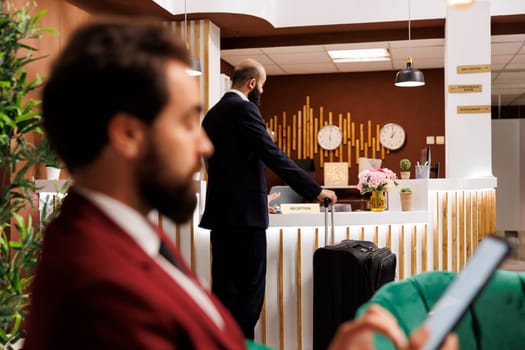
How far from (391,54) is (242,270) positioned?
5940 millimetres

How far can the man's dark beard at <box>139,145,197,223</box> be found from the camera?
76cm

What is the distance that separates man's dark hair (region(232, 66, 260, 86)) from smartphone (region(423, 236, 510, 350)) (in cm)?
273

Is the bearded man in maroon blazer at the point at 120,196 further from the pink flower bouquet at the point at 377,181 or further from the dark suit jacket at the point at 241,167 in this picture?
the pink flower bouquet at the point at 377,181

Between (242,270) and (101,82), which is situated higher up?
(101,82)

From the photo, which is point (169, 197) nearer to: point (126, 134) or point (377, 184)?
point (126, 134)

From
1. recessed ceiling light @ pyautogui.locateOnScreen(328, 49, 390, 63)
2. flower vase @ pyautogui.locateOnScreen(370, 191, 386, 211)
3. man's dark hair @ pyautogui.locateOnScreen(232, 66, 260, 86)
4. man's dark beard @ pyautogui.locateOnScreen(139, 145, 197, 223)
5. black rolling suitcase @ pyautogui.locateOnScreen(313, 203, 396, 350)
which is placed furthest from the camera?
recessed ceiling light @ pyautogui.locateOnScreen(328, 49, 390, 63)

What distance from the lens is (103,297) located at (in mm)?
655

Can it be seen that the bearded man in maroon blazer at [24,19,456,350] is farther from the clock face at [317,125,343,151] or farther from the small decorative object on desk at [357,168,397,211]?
the clock face at [317,125,343,151]

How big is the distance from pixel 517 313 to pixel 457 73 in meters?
5.32

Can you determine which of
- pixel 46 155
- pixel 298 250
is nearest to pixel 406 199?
pixel 298 250

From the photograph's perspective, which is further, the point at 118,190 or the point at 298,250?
the point at 298,250

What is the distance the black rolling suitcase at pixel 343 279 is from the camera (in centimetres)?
355

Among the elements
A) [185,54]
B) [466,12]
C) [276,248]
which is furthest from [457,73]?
[185,54]

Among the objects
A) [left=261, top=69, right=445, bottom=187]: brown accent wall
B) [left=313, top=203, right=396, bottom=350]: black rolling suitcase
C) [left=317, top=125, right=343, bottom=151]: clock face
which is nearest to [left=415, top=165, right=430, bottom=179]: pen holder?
[left=313, top=203, right=396, bottom=350]: black rolling suitcase
